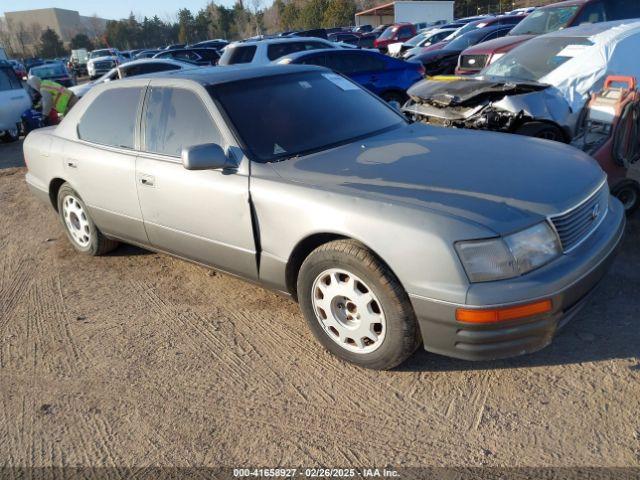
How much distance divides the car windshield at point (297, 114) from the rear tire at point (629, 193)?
2108 millimetres

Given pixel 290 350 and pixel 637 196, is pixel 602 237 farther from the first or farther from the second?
pixel 637 196

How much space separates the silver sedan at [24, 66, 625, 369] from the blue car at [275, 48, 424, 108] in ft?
21.7

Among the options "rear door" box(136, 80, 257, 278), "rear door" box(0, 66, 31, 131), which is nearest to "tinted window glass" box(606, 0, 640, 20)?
"rear door" box(136, 80, 257, 278)

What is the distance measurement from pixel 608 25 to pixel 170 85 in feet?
18.2

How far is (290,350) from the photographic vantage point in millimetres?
3354

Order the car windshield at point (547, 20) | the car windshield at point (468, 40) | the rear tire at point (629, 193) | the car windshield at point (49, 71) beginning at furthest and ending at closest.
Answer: the car windshield at point (49, 71) < the car windshield at point (468, 40) < the car windshield at point (547, 20) < the rear tire at point (629, 193)

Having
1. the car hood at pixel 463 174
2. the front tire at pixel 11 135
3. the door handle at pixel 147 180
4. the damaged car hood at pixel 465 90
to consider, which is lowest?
the front tire at pixel 11 135

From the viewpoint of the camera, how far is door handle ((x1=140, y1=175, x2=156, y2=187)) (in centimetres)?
386

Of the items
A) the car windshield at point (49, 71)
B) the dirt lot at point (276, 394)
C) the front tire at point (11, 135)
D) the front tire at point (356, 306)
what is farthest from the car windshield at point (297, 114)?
→ the car windshield at point (49, 71)

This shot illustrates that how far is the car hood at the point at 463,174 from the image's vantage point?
268cm

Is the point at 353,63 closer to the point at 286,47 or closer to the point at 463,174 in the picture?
the point at 286,47

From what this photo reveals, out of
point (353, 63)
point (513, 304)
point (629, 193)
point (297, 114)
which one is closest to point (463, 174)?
point (513, 304)

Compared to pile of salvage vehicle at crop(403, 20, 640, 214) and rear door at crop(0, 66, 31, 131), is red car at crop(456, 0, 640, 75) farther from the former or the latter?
rear door at crop(0, 66, 31, 131)

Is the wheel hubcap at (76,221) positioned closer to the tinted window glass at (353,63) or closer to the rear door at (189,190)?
the rear door at (189,190)
